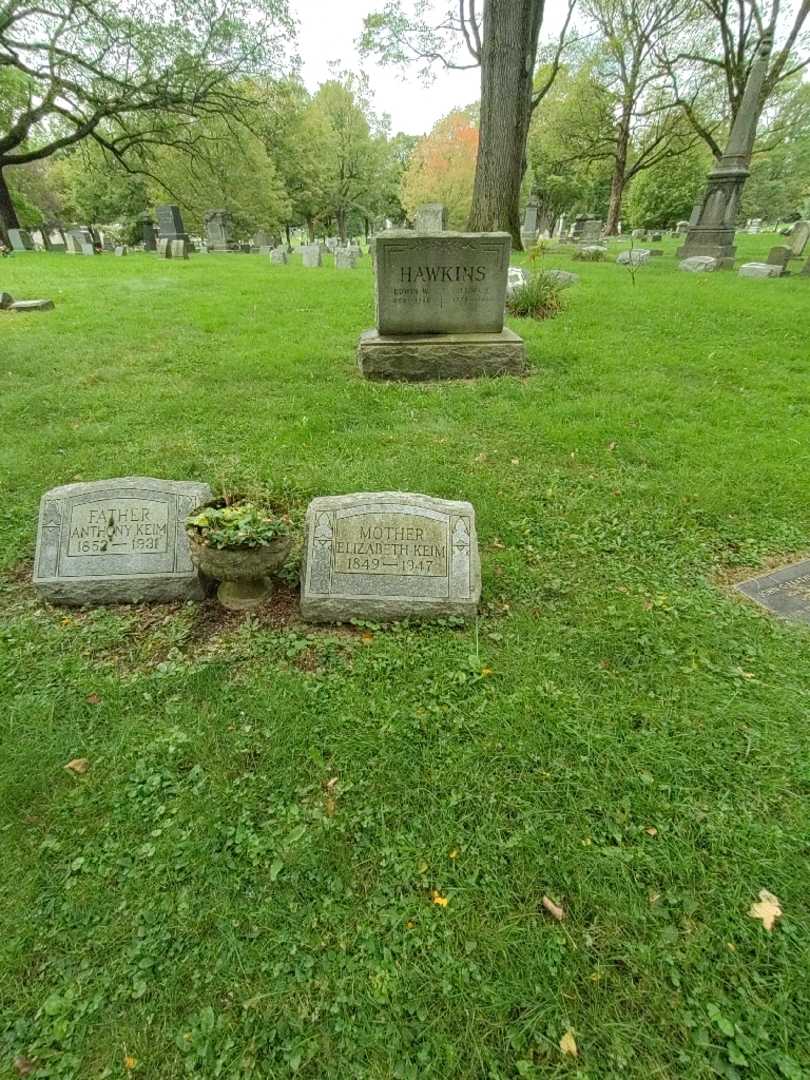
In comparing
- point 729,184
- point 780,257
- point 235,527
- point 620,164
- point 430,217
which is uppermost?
point 620,164

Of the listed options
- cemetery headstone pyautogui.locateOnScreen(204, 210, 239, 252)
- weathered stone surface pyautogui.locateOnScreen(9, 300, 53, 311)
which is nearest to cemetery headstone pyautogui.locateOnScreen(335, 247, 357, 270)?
weathered stone surface pyautogui.locateOnScreen(9, 300, 53, 311)

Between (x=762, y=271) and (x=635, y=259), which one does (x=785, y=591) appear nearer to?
(x=762, y=271)

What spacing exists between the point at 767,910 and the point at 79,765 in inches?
96.0

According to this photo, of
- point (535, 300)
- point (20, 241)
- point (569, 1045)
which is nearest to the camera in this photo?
point (569, 1045)

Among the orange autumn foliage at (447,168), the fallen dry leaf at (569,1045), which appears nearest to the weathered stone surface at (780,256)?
the fallen dry leaf at (569,1045)

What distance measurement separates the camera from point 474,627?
8.71ft

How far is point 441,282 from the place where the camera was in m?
5.79

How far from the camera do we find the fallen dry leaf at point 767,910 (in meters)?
1.56

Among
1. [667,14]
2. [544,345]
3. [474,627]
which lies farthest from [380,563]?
[667,14]

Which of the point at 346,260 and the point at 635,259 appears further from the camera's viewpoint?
the point at 346,260

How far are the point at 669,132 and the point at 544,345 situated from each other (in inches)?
973

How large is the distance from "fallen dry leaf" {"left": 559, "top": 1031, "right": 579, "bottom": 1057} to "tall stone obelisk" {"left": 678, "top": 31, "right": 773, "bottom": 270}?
18.5 meters

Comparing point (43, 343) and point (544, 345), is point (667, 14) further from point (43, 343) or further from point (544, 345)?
point (43, 343)

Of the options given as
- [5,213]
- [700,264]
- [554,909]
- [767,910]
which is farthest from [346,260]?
[5,213]
